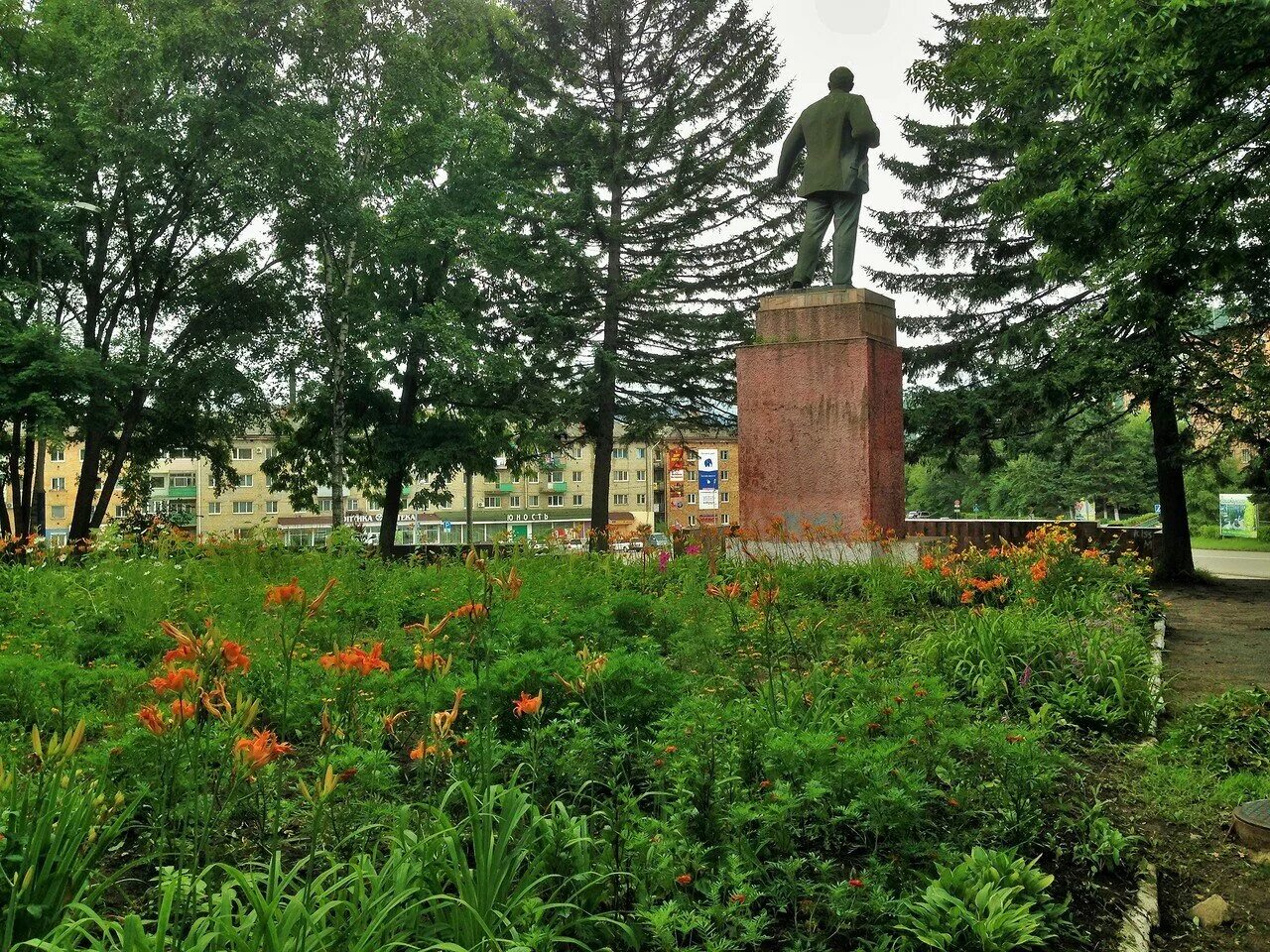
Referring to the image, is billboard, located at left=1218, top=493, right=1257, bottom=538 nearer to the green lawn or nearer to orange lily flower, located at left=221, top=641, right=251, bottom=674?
the green lawn

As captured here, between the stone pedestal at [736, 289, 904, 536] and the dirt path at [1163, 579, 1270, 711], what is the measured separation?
9.26ft

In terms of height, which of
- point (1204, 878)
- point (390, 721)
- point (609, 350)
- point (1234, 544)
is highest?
point (609, 350)

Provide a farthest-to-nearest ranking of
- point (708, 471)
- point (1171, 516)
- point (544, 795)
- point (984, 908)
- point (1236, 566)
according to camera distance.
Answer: point (1236, 566), point (708, 471), point (1171, 516), point (544, 795), point (984, 908)

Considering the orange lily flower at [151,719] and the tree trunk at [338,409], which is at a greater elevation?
the tree trunk at [338,409]

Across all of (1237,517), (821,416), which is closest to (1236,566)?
(821,416)

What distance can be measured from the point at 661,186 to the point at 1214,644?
15.5 metres

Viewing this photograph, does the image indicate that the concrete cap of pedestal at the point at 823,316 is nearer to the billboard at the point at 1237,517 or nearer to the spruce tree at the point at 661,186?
the spruce tree at the point at 661,186

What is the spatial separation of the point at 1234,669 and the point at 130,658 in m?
6.95

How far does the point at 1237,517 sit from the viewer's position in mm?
37812

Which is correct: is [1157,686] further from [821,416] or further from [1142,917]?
[821,416]

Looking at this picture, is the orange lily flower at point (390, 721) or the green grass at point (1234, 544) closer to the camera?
the orange lily flower at point (390, 721)

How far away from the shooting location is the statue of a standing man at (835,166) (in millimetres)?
9797

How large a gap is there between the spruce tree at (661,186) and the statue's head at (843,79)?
9260 mm

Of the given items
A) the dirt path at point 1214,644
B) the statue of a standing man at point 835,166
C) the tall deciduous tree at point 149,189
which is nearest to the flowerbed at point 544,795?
the dirt path at point 1214,644
